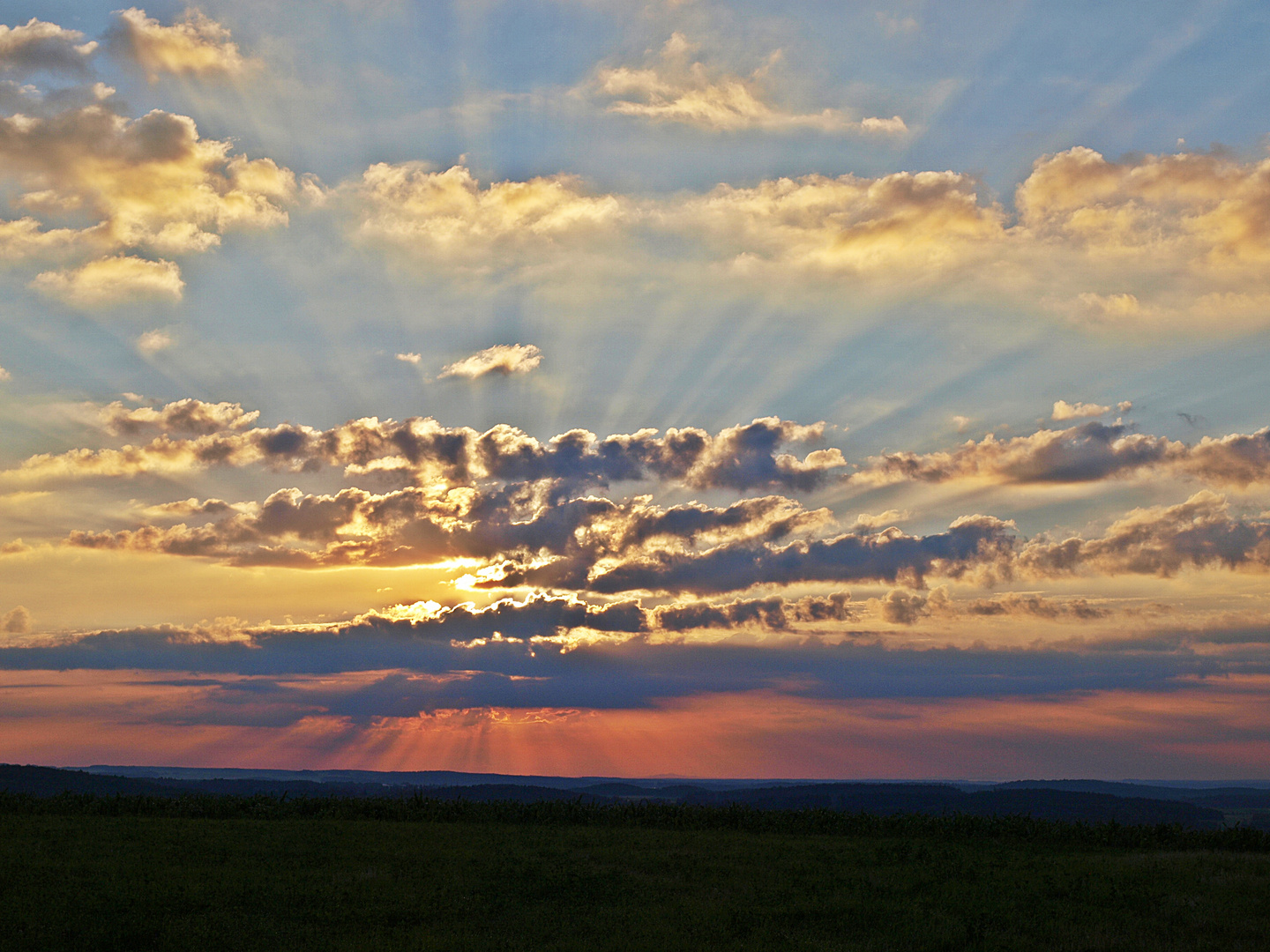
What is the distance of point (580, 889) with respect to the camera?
33562 millimetres

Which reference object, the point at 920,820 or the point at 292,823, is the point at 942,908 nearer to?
the point at 920,820

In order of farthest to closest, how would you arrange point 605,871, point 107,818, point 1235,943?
point 107,818 → point 605,871 → point 1235,943

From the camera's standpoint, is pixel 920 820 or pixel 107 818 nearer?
pixel 107 818

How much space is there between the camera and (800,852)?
42.9 meters

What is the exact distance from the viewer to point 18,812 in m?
48.0

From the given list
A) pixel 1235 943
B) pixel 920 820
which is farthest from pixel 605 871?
pixel 920 820

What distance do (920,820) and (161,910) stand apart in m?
43.9

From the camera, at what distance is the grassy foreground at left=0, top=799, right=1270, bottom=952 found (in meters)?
27.0

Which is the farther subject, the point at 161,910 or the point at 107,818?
the point at 107,818

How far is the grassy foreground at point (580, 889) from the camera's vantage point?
1062 inches

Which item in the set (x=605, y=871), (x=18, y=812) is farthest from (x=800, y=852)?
(x=18, y=812)

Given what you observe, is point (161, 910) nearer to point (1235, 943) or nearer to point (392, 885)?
point (392, 885)

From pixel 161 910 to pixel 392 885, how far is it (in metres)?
7.69

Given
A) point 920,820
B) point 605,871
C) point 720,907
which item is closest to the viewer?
point 720,907
